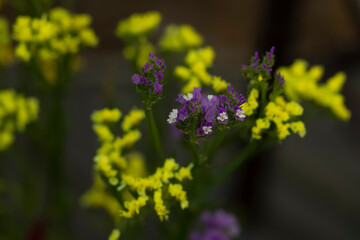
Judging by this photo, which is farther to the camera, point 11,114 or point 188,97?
point 11,114

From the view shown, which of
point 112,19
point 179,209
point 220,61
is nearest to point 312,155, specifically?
point 220,61

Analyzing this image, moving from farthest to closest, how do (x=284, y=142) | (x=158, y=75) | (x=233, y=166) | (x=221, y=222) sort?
(x=284, y=142) < (x=221, y=222) < (x=233, y=166) < (x=158, y=75)

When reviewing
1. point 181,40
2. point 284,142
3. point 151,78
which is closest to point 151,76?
point 151,78

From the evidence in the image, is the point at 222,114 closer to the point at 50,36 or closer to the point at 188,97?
the point at 188,97

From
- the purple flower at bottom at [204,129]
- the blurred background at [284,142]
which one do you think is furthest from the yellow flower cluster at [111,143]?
the blurred background at [284,142]

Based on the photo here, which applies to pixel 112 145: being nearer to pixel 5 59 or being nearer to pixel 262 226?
pixel 5 59
